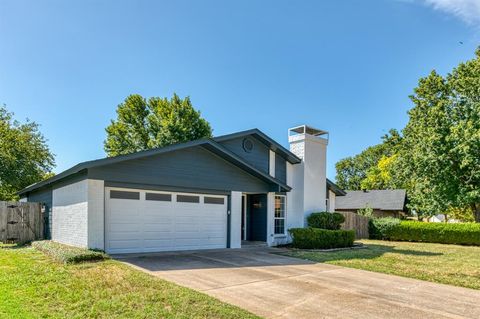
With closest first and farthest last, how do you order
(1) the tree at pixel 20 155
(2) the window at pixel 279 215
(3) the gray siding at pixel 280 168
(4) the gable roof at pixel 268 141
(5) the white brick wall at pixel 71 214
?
1. (5) the white brick wall at pixel 71 214
2. (4) the gable roof at pixel 268 141
3. (2) the window at pixel 279 215
4. (3) the gray siding at pixel 280 168
5. (1) the tree at pixel 20 155

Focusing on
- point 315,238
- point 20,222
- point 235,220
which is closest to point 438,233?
point 315,238

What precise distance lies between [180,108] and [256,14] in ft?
64.1

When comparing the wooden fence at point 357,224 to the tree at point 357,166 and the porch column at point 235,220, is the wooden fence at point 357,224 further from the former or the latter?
the tree at point 357,166

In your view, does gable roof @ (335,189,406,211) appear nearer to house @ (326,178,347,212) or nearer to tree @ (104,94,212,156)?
house @ (326,178,347,212)

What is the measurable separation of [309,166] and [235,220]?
527cm

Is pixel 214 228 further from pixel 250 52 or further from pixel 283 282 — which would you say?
pixel 250 52

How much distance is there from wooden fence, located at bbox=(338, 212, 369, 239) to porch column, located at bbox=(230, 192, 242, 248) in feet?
33.2

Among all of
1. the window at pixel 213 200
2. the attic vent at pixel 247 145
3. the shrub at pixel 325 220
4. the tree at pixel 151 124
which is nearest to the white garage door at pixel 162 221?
the window at pixel 213 200

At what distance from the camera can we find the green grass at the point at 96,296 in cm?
533

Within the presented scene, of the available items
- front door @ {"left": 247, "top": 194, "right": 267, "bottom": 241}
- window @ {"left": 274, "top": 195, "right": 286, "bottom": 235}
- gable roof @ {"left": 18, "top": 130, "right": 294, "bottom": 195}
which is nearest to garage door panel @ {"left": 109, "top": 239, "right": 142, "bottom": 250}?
gable roof @ {"left": 18, "top": 130, "right": 294, "bottom": 195}

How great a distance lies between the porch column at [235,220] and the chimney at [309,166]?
3.94 m

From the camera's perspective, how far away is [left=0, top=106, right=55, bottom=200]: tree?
25.5 metres

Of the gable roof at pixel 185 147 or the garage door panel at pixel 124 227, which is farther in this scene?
the garage door panel at pixel 124 227

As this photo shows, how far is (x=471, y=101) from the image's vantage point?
897 inches
